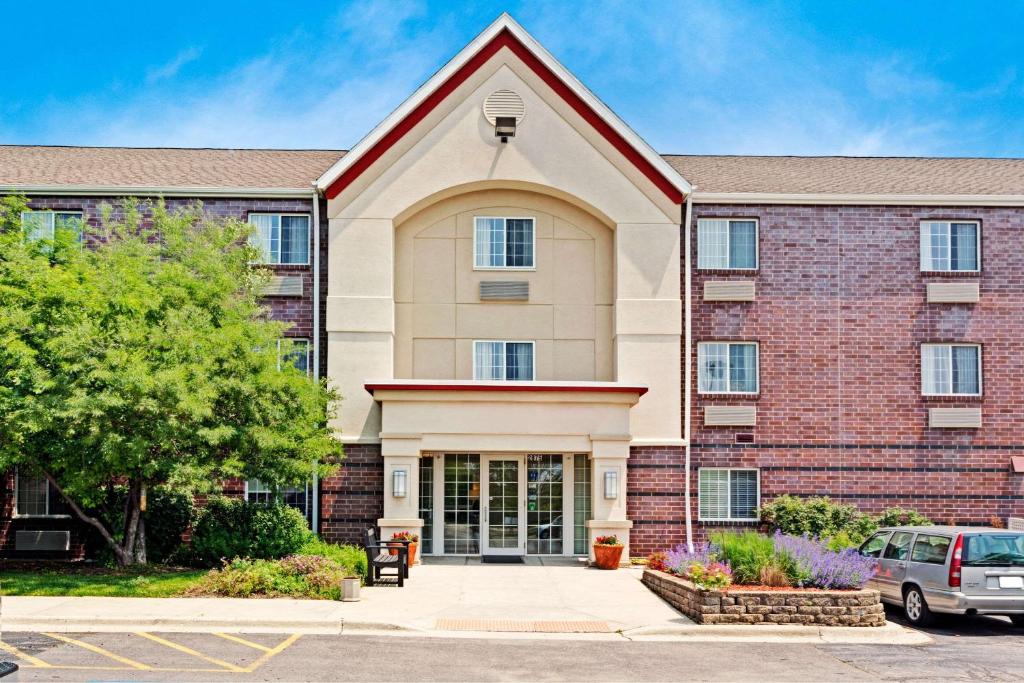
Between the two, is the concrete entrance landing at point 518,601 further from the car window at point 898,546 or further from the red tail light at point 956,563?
the red tail light at point 956,563

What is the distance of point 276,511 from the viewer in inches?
827

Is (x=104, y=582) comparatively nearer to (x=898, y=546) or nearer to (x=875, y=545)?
(x=875, y=545)

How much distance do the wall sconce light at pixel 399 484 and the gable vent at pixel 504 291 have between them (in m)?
4.77

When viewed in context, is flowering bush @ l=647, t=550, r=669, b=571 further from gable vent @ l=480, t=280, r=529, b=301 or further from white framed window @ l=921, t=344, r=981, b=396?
white framed window @ l=921, t=344, r=981, b=396

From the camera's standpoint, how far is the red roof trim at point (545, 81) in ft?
78.7

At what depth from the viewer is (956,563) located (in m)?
15.1

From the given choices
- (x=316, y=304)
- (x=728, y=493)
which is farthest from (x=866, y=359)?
(x=316, y=304)

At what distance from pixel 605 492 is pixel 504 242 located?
21.7ft

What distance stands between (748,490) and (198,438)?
13.0m

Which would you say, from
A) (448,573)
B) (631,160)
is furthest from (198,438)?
(631,160)

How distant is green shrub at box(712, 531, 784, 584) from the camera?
15727 mm

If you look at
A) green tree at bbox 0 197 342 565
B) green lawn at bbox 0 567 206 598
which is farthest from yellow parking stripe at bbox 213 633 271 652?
green tree at bbox 0 197 342 565

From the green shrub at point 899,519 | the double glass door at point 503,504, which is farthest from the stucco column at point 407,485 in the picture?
the green shrub at point 899,519

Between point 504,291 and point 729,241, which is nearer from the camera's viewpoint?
point 504,291
